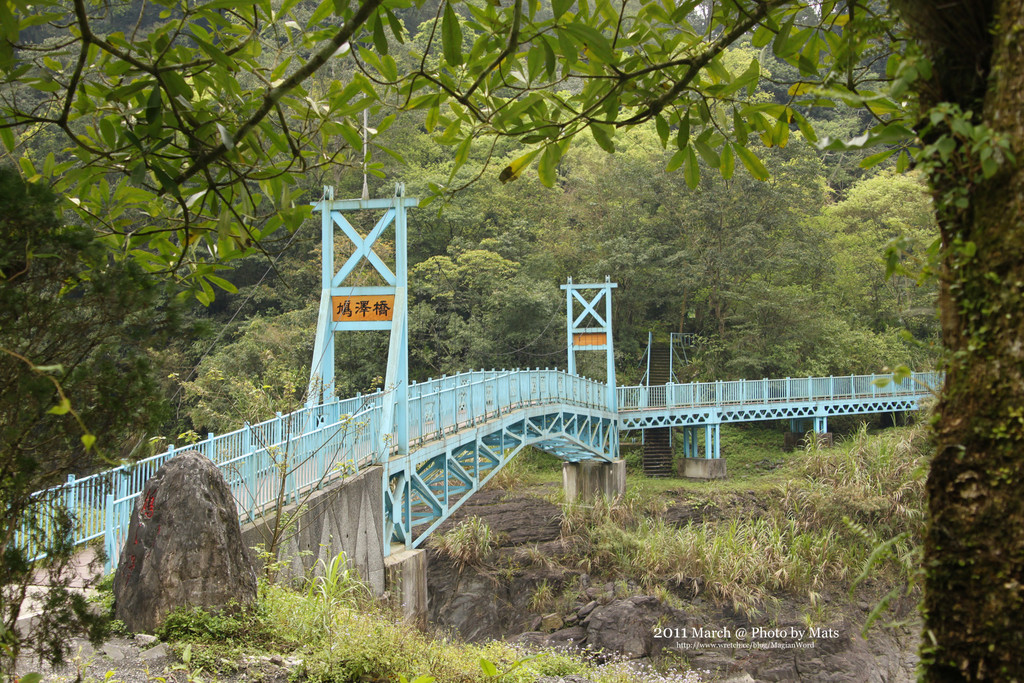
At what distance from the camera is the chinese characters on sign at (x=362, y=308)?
9.17 metres

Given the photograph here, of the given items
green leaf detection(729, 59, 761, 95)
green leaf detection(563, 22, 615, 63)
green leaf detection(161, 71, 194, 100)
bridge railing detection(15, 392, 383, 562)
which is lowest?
bridge railing detection(15, 392, 383, 562)

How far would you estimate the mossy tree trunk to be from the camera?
1.19 meters

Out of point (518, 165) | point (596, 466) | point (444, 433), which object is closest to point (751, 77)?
point (518, 165)

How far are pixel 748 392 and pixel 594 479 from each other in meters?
5.90

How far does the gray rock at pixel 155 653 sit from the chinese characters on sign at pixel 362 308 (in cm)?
528

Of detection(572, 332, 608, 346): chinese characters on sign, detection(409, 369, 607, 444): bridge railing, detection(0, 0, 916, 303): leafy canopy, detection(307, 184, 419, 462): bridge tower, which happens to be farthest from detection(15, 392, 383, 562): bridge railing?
detection(572, 332, 608, 346): chinese characters on sign

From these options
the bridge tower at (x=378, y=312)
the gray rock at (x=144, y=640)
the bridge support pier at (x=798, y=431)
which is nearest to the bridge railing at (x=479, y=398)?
the bridge tower at (x=378, y=312)

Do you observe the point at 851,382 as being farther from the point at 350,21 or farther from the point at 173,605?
the point at 350,21

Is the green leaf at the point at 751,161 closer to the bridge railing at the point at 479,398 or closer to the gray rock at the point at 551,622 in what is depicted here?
the bridge railing at the point at 479,398

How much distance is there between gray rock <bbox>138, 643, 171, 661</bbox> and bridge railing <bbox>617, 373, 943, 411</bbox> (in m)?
16.8

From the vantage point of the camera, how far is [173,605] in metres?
4.75

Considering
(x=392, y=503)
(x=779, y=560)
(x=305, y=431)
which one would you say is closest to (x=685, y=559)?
(x=779, y=560)

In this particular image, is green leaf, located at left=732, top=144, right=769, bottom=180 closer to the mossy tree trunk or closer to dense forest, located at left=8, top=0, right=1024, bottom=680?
dense forest, located at left=8, top=0, right=1024, bottom=680

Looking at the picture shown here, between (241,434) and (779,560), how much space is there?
32.3 ft
